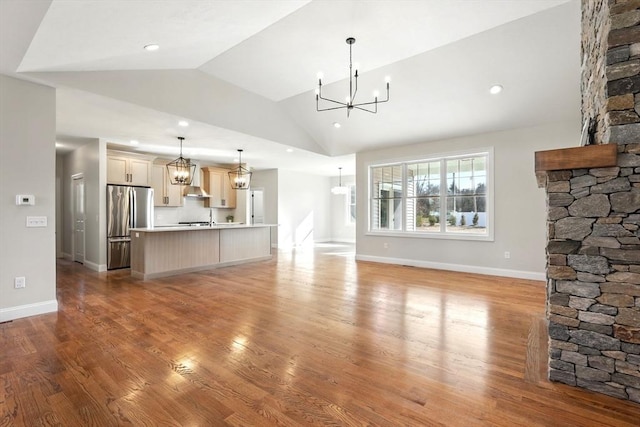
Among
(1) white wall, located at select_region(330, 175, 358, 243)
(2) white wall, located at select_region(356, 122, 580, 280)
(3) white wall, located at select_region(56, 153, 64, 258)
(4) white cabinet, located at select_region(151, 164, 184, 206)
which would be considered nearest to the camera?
(2) white wall, located at select_region(356, 122, 580, 280)

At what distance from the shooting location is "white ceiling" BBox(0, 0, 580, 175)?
9.18 ft

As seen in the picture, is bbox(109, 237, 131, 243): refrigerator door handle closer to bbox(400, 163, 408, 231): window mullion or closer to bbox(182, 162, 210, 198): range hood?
bbox(182, 162, 210, 198): range hood

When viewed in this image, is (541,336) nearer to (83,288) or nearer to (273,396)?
(273,396)

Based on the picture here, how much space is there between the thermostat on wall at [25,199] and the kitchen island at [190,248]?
1969 mm

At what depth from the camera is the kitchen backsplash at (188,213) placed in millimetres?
8070

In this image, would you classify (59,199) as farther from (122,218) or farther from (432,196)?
(432,196)

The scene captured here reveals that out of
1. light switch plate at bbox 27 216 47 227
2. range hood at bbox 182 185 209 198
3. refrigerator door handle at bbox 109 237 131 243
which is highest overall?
range hood at bbox 182 185 209 198

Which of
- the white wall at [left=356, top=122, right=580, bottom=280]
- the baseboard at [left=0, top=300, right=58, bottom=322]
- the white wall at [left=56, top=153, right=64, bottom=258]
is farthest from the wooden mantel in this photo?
the white wall at [left=56, top=153, right=64, bottom=258]

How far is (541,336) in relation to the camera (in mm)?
2945

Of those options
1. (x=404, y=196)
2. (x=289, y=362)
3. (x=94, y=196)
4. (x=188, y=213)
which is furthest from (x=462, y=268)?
(x=94, y=196)

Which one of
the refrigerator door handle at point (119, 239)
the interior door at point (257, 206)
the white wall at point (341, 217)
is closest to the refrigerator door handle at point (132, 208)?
the refrigerator door handle at point (119, 239)

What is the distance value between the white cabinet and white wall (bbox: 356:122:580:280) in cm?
618

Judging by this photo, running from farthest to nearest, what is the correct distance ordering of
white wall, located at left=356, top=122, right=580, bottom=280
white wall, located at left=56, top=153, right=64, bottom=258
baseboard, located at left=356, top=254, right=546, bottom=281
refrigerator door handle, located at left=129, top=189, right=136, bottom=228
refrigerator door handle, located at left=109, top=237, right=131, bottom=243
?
white wall, located at left=56, top=153, right=64, bottom=258, refrigerator door handle, located at left=129, top=189, right=136, bottom=228, refrigerator door handle, located at left=109, top=237, right=131, bottom=243, baseboard, located at left=356, top=254, right=546, bottom=281, white wall, located at left=356, top=122, right=580, bottom=280

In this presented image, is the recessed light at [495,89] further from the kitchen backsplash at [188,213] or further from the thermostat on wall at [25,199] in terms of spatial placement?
the kitchen backsplash at [188,213]
